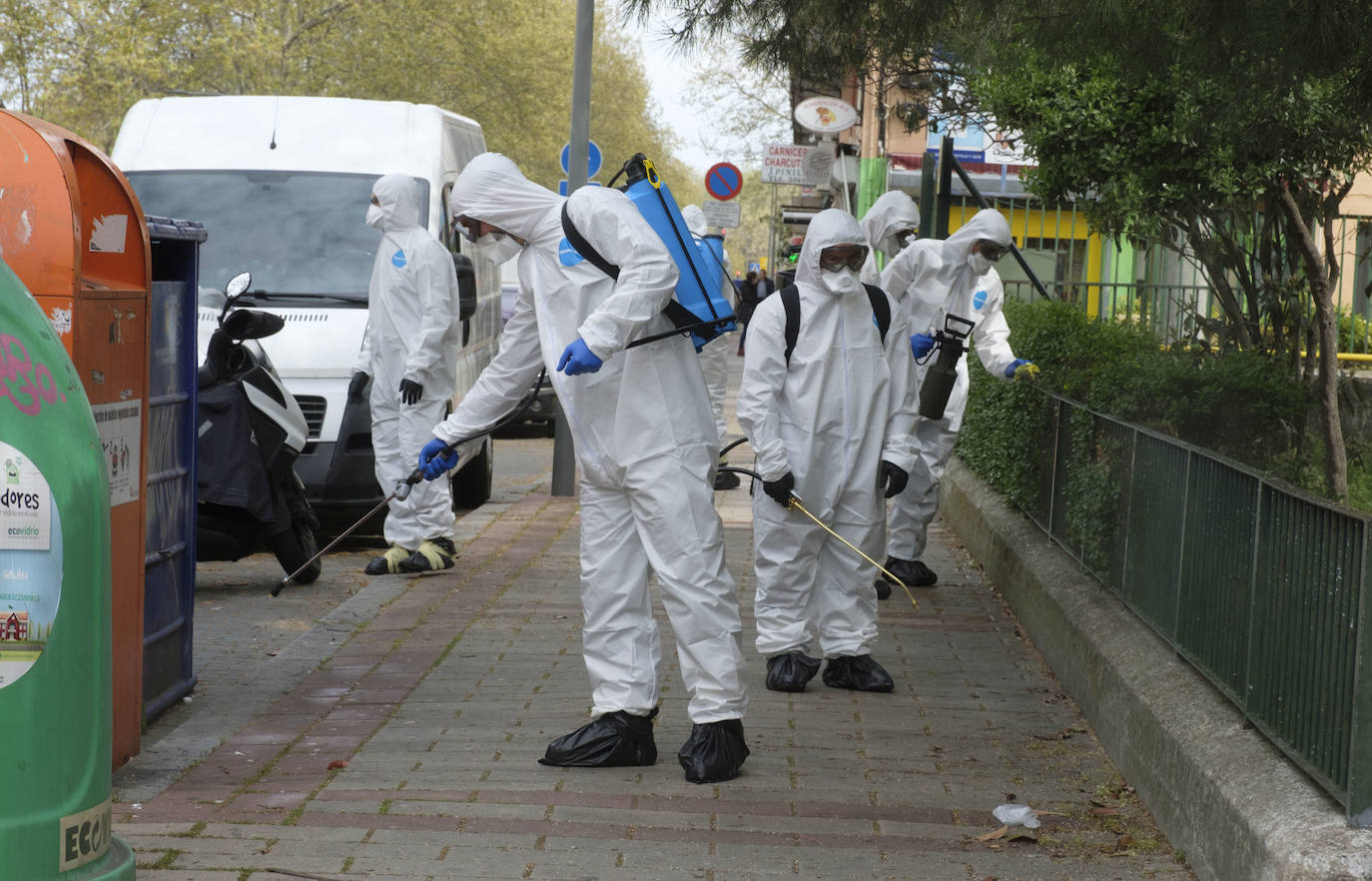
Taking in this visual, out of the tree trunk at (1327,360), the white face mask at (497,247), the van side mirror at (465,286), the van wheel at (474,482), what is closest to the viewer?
the white face mask at (497,247)

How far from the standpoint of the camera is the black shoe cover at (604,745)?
199 inches

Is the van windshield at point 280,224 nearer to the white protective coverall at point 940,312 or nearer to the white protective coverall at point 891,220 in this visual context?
the white protective coverall at point 891,220

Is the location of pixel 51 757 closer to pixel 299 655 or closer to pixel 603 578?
pixel 603 578

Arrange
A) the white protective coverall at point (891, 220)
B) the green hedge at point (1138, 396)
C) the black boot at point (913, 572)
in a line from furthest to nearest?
the black boot at point (913, 572) < the white protective coverall at point (891, 220) < the green hedge at point (1138, 396)

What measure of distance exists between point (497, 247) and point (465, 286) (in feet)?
11.0

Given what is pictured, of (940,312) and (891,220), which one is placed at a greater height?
(891,220)

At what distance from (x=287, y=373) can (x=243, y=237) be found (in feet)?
4.11

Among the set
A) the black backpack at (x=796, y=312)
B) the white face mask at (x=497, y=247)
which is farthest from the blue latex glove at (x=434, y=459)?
the black backpack at (x=796, y=312)

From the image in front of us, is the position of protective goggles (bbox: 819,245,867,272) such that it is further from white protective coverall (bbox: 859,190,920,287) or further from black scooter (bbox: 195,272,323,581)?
black scooter (bbox: 195,272,323,581)

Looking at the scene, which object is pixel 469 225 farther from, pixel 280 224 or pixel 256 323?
pixel 280 224

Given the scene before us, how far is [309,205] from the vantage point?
10406 millimetres

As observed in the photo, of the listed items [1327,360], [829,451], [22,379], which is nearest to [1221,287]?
[1327,360]

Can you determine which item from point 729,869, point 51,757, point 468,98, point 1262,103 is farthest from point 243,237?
point 468,98

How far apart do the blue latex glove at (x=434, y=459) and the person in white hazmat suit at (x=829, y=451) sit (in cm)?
120
